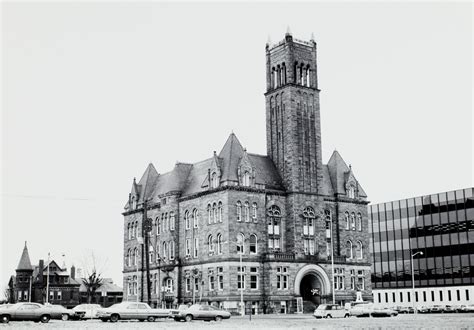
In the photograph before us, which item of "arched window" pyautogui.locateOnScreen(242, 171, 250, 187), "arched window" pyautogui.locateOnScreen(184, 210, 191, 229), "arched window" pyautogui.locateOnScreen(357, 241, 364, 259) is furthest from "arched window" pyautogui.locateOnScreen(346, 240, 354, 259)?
"arched window" pyautogui.locateOnScreen(184, 210, 191, 229)

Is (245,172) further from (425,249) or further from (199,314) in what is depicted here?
(425,249)

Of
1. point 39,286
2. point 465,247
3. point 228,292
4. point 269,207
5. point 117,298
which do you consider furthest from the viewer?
point 117,298

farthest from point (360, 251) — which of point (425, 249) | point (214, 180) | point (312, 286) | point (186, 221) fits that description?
point (186, 221)

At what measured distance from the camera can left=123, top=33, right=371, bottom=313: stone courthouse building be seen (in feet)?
261

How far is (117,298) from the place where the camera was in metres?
158

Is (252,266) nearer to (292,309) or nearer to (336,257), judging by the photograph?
(292,309)

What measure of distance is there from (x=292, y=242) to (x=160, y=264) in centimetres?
1742

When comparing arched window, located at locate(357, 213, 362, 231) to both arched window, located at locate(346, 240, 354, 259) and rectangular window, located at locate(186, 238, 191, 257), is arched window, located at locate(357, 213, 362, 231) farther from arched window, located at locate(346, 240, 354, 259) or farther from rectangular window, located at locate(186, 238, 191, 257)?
rectangular window, located at locate(186, 238, 191, 257)

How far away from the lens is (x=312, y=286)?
84.8 meters

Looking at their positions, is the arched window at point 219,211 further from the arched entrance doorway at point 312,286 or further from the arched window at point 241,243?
the arched entrance doorway at point 312,286

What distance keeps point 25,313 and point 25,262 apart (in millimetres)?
96974

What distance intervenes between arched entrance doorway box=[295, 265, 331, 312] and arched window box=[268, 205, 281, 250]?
4.17 metres

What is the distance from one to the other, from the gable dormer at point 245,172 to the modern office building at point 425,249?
95.2 ft

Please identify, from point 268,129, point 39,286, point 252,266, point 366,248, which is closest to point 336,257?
point 366,248
